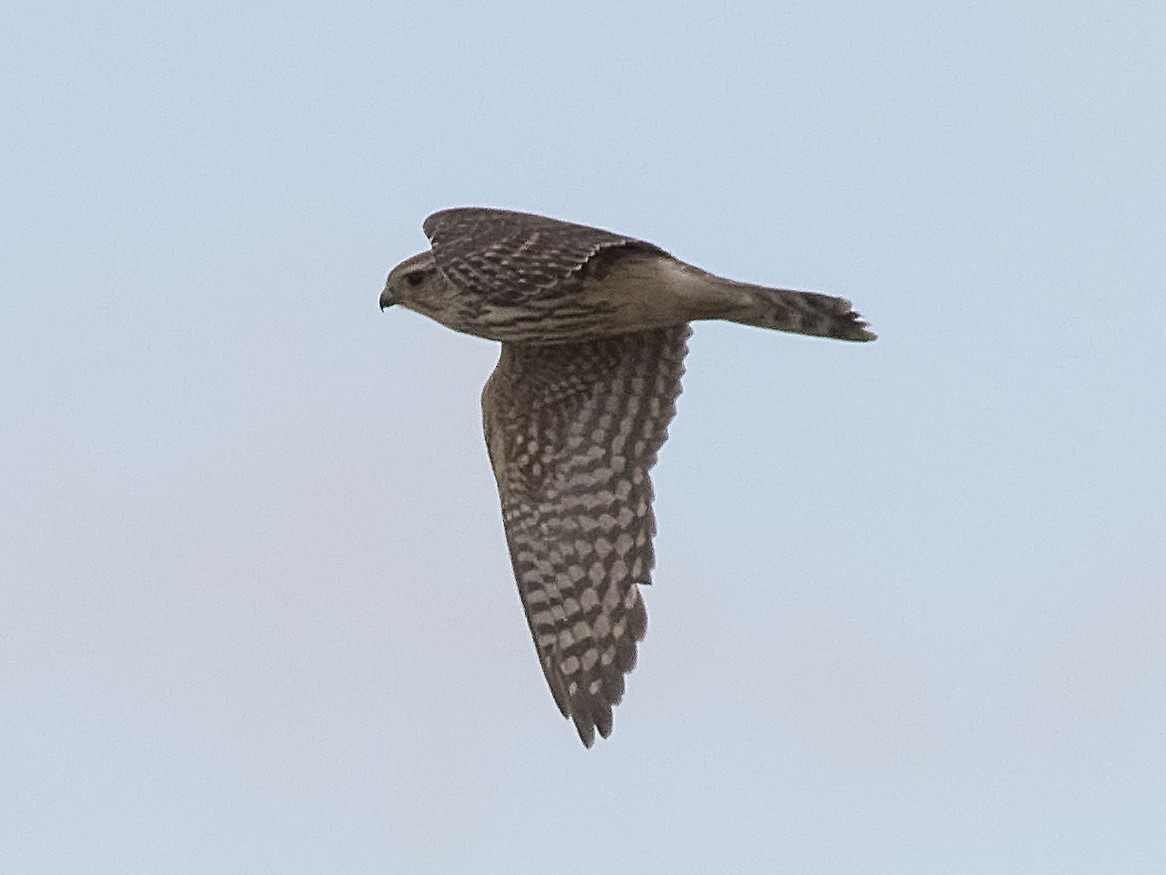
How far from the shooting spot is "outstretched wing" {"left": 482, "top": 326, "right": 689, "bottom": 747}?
17.8m

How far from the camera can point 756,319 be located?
16766mm

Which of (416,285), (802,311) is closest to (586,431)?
(416,285)

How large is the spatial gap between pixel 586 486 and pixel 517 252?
2406mm

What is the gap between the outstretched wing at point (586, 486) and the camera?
701 inches

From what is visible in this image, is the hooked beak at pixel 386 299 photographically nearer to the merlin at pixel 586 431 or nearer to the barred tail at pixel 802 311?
the merlin at pixel 586 431

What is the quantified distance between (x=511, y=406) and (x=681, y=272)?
6.73 feet

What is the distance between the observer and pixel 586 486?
59.4 ft

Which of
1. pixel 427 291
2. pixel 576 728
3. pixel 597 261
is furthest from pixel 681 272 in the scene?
pixel 576 728

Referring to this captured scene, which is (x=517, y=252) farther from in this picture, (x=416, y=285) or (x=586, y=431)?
(x=586, y=431)

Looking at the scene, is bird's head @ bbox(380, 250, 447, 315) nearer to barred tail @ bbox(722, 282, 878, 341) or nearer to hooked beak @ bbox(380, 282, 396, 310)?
hooked beak @ bbox(380, 282, 396, 310)

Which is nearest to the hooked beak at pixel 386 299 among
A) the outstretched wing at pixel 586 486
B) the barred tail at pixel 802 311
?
the outstretched wing at pixel 586 486

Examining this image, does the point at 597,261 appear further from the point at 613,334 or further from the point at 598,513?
the point at 598,513

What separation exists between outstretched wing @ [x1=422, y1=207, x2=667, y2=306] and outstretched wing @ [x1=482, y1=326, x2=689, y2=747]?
1502mm

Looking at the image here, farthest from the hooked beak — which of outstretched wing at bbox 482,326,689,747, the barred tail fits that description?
the barred tail
